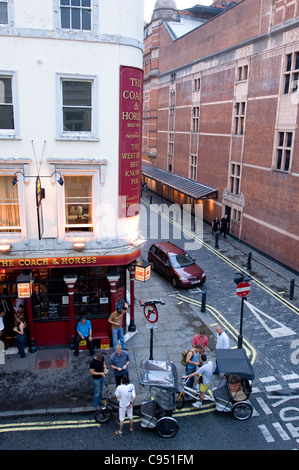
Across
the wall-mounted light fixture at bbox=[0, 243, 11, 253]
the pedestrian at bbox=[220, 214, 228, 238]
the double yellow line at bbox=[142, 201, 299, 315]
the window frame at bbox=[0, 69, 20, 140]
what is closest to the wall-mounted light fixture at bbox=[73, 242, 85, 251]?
the wall-mounted light fixture at bbox=[0, 243, 11, 253]

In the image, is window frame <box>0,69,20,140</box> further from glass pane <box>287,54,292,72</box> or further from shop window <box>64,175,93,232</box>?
glass pane <box>287,54,292,72</box>

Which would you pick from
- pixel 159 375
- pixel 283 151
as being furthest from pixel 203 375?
pixel 283 151

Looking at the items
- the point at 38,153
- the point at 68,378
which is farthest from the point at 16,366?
the point at 38,153

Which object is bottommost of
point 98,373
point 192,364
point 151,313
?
point 192,364

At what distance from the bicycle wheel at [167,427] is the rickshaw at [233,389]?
121cm

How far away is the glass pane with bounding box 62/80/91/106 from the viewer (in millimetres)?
12125

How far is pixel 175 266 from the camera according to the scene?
19844 millimetres

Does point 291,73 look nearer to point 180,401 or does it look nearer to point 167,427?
point 180,401

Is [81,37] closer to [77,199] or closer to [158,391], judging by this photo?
[77,199]

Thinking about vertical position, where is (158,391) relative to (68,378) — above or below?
above

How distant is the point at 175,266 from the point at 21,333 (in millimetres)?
9287

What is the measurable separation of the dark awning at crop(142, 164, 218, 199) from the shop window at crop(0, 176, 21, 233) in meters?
19.7

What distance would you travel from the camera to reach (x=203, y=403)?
1088cm
